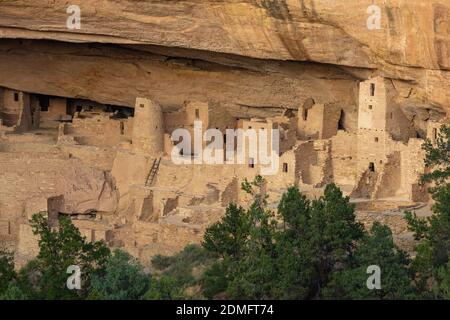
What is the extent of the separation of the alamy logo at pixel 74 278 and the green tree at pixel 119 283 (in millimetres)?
391

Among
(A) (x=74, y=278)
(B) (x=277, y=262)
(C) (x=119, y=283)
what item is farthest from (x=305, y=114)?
(C) (x=119, y=283)

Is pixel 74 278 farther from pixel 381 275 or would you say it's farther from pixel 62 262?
pixel 381 275

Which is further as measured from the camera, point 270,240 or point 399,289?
point 270,240

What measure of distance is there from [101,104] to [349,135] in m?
7.30

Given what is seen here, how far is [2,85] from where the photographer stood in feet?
103

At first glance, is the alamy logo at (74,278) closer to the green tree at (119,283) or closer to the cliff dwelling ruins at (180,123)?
the green tree at (119,283)

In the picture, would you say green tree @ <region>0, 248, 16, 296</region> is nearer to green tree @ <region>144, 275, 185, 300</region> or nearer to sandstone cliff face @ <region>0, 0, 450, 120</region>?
green tree @ <region>144, 275, 185, 300</region>

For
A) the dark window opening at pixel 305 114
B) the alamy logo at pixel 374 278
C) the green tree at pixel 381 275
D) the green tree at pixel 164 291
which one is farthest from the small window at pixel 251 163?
the alamy logo at pixel 374 278

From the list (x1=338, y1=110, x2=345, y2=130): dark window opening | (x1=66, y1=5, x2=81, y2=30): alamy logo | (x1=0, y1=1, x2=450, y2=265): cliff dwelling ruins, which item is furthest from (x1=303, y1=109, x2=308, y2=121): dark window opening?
(x1=66, y1=5, x2=81, y2=30): alamy logo

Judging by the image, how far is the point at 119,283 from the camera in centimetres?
2189

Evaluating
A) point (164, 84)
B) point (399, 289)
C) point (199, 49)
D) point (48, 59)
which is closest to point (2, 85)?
point (48, 59)

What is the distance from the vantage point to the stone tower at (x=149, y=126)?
28844 mm

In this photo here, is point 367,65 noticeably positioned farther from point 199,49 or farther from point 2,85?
point 2,85

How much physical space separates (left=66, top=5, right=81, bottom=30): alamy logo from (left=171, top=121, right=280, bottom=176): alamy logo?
3.26m
